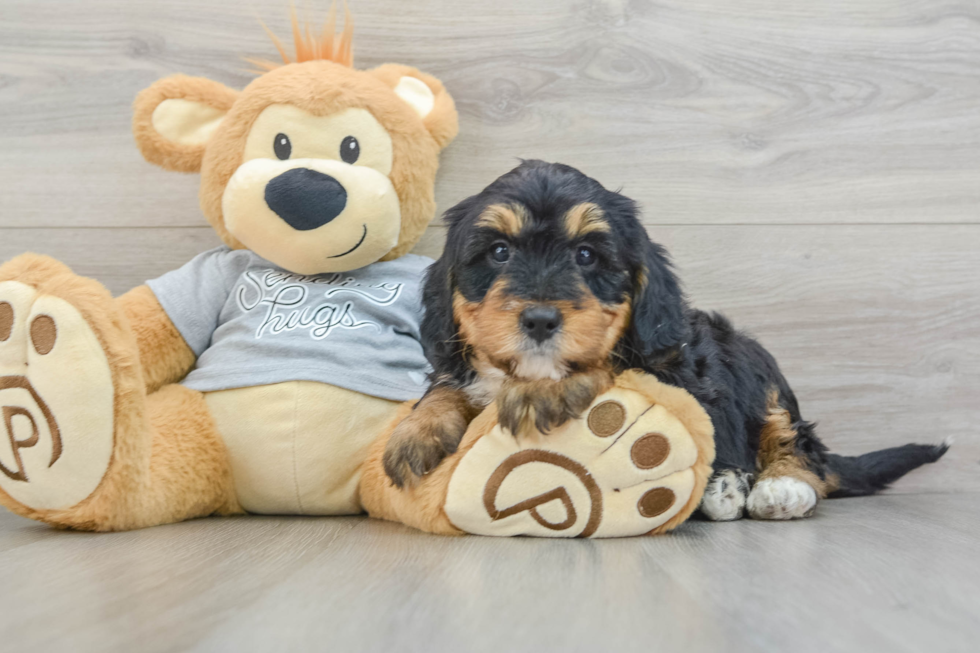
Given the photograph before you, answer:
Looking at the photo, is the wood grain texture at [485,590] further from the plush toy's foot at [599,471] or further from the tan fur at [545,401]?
the tan fur at [545,401]

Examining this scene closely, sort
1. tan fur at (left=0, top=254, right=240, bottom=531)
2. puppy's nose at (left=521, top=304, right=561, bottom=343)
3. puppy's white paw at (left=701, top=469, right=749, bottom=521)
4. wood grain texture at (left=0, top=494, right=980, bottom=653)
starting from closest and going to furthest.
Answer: wood grain texture at (left=0, top=494, right=980, bottom=653) → puppy's nose at (left=521, top=304, right=561, bottom=343) → tan fur at (left=0, top=254, right=240, bottom=531) → puppy's white paw at (left=701, top=469, right=749, bottom=521)

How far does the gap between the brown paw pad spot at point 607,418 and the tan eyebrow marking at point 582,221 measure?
332 mm

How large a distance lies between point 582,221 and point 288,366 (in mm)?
813

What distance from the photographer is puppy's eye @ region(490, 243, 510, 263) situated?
1443 millimetres

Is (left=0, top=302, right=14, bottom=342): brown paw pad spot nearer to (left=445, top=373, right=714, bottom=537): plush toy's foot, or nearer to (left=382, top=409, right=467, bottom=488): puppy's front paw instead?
(left=382, top=409, right=467, bottom=488): puppy's front paw

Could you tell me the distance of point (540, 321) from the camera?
4.25 feet

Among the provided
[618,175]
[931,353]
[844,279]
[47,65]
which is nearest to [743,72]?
[618,175]

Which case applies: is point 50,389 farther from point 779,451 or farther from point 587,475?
point 779,451

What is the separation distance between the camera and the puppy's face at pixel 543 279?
4.33ft

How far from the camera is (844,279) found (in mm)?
2359

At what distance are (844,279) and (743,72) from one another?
748 millimetres

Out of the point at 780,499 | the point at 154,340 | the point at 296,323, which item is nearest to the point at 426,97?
the point at 296,323

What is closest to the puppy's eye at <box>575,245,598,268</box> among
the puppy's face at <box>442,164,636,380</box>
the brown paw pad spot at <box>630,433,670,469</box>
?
the puppy's face at <box>442,164,636,380</box>

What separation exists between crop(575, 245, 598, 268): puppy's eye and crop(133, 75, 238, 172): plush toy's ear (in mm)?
1138
